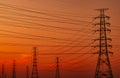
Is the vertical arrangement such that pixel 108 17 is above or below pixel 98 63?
above

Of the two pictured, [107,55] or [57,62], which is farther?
[57,62]

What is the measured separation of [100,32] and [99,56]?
329 centimetres

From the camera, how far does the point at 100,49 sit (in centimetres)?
5175

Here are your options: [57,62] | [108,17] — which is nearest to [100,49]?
[108,17]

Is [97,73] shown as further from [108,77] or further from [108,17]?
[108,17]

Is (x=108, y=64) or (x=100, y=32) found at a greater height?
(x=100, y=32)

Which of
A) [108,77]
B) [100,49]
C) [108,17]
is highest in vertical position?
[108,17]

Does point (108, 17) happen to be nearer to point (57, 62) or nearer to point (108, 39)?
point (108, 39)

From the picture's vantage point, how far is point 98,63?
2029 inches

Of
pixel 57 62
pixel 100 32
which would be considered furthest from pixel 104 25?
pixel 57 62

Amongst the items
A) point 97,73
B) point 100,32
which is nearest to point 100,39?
point 100,32

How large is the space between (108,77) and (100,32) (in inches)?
220

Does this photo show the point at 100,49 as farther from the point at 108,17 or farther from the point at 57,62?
the point at 57,62

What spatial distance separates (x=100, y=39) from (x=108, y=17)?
298cm
